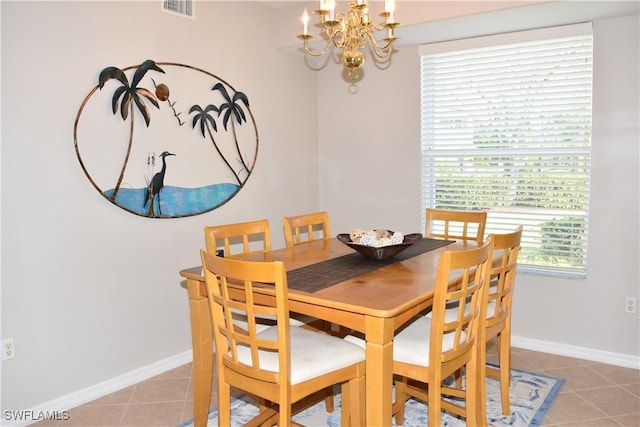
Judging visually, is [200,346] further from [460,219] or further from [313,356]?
[460,219]

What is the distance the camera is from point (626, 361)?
346 centimetres

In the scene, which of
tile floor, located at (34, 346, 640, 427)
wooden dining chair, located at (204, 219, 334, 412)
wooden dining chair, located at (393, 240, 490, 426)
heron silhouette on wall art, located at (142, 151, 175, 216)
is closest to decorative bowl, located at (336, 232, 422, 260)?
wooden dining chair, located at (393, 240, 490, 426)

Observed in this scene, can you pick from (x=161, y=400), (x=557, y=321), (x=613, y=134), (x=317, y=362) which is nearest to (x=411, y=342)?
(x=317, y=362)

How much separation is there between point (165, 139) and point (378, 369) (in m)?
2.14

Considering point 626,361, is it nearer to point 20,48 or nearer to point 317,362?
point 317,362

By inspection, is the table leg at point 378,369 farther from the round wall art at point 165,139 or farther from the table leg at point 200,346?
the round wall art at point 165,139

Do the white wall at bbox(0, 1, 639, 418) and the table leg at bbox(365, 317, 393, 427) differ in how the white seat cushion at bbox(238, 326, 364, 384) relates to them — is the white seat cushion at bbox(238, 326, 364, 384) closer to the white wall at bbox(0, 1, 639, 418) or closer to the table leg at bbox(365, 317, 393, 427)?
the table leg at bbox(365, 317, 393, 427)

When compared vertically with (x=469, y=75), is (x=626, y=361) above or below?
below

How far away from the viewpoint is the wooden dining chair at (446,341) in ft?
6.57

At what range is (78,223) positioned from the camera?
2912mm

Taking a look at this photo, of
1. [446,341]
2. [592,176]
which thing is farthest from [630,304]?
[446,341]

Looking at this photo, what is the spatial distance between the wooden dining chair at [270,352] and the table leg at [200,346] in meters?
0.24

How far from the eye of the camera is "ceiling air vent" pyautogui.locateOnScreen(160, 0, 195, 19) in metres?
3.31

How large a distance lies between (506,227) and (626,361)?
46.3 inches
